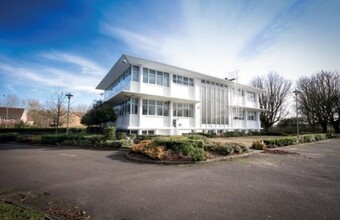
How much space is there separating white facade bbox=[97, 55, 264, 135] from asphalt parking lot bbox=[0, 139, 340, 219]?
37.3ft

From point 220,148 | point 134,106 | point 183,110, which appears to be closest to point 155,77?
point 134,106

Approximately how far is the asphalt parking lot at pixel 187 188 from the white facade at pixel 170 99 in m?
11.4

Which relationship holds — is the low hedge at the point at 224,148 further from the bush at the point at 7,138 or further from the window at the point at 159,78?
the bush at the point at 7,138

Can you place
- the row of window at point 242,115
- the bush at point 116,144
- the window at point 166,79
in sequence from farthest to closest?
the row of window at point 242,115, the window at point 166,79, the bush at point 116,144

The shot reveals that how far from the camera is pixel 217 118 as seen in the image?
2758cm

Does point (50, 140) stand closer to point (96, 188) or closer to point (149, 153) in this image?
point (149, 153)

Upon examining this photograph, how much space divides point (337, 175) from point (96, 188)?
9.04 metres

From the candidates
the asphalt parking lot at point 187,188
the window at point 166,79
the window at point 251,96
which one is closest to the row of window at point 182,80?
the window at point 166,79

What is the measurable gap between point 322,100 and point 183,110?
34.1 metres

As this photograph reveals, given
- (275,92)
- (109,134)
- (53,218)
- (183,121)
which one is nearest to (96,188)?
(53,218)

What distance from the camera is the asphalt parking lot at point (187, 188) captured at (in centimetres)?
450

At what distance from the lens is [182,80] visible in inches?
961

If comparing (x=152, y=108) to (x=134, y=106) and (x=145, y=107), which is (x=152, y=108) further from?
(x=134, y=106)

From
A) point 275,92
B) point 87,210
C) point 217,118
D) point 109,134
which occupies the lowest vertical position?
point 87,210
